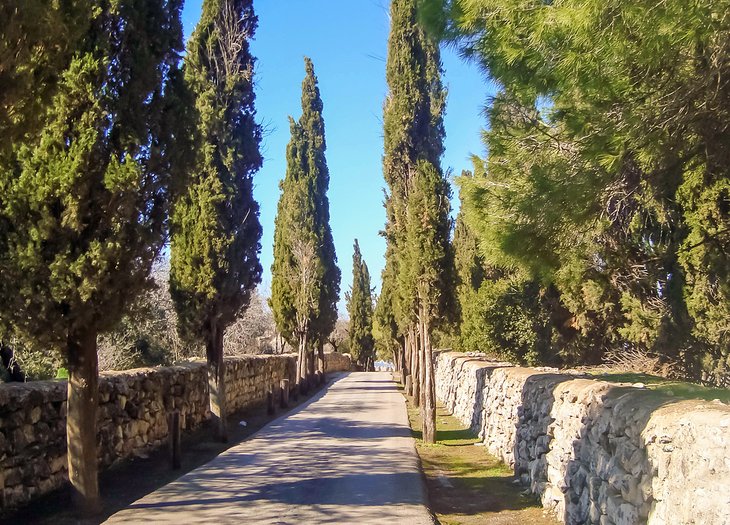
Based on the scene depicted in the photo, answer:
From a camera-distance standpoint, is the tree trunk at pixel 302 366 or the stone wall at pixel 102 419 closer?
the stone wall at pixel 102 419

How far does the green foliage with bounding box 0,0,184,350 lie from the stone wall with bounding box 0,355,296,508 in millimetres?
1049

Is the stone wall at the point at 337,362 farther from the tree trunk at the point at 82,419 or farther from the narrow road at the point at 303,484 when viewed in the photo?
the tree trunk at the point at 82,419

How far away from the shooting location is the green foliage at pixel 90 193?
7176mm

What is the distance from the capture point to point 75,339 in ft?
24.8

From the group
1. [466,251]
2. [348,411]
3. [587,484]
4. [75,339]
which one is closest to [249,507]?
[75,339]

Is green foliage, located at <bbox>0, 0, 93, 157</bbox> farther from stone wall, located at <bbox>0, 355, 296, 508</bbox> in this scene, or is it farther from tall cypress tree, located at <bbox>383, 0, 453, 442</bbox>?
tall cypress tree, located at <bbox>383, 0, 453, 442</bbox>

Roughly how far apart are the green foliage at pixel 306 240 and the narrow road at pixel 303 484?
15056 millimetres

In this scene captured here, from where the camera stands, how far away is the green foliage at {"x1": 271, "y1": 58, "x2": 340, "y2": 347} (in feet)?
97.3

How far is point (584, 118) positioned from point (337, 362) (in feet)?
168

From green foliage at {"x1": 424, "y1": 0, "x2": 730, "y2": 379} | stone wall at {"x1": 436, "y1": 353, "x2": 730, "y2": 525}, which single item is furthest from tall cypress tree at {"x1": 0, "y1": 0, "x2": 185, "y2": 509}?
stone wall at {"x1": 436, "y1": 353, "x2": 730, "y2": 525}

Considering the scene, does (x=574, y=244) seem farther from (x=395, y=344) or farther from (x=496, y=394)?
(x=395, y=344)

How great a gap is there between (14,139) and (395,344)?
116 ft

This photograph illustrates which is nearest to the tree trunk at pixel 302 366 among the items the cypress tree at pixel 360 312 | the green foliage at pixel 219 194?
the green foliage at pixel 219 194

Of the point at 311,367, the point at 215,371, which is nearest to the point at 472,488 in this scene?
the point at 215,371
